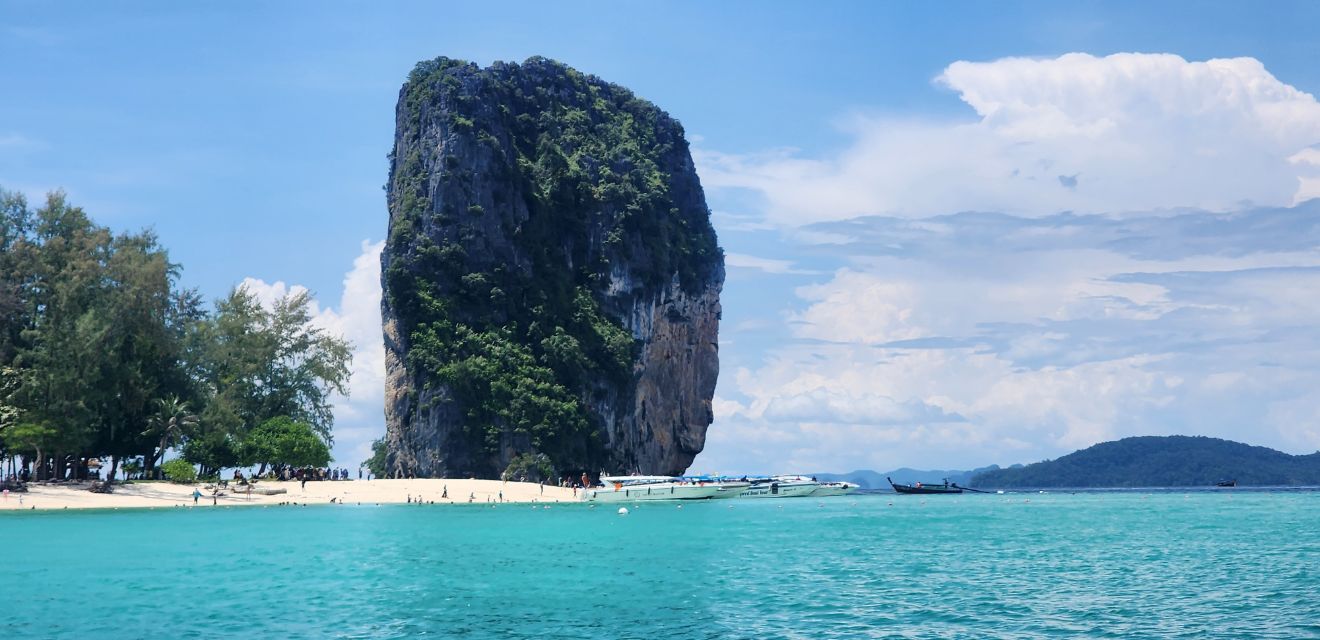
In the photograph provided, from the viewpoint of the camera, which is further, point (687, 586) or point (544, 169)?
point (544, 169)

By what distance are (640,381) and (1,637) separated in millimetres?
111568

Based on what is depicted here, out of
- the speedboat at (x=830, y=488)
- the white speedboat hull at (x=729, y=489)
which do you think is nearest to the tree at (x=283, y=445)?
the white speedboat hull at (x=729, y=489)

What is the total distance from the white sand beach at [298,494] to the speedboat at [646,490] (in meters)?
3.14

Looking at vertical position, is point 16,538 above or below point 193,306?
below

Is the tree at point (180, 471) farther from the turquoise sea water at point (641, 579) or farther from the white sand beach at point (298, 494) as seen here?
the turquoise sea water at point (641, 579)

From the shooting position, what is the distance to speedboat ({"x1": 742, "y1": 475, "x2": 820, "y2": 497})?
426 feet

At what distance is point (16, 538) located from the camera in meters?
56.6

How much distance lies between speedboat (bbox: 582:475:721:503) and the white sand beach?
314cm

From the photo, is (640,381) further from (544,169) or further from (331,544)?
(331,544)

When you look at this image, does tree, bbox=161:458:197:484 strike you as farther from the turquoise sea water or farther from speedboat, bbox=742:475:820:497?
speedboat, bbox=742:475:820:497

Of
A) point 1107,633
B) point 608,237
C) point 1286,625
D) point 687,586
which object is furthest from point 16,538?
point 608,237

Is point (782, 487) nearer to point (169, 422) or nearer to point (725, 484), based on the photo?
point (725, 484)

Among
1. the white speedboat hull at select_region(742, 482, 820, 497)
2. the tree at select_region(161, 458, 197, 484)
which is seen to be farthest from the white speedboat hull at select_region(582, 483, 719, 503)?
the tree at select_region(161, 458, 197, 484)

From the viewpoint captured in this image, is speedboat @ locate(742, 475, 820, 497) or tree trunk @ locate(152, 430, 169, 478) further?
speedboat @ locate(742, 475, 820, 497)
